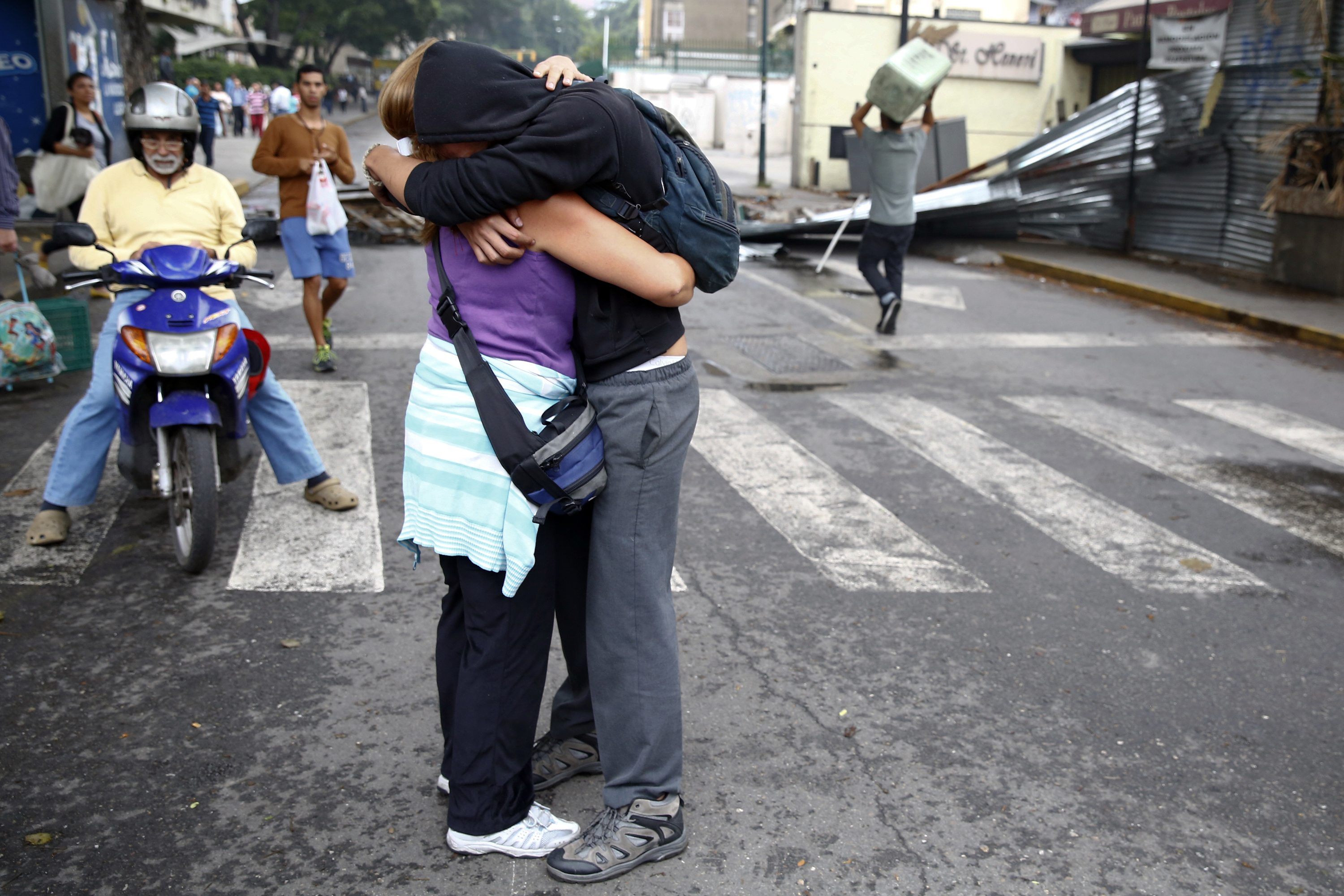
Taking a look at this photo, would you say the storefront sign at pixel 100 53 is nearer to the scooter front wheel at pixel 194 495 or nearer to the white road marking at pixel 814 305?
the white road marking at pixel 814 305

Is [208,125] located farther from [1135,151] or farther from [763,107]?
[1135,151]

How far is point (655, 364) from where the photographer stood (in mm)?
2689

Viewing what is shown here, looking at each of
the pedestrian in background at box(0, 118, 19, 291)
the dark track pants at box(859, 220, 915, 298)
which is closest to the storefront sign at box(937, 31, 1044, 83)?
the dark track pants at box(859, 220, 915, 298)

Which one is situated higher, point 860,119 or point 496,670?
point 860,119

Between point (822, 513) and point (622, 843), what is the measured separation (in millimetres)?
2900

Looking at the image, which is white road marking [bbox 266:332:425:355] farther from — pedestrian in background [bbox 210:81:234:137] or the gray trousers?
pedestrian in background [bbox 210:81:234:137]

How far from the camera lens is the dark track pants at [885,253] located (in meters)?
9.82

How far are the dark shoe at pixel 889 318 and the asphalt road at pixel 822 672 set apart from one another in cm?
264

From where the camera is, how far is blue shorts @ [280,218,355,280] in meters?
7.45

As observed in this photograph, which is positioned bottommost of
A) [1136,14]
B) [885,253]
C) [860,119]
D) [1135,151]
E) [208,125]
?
[885,253]

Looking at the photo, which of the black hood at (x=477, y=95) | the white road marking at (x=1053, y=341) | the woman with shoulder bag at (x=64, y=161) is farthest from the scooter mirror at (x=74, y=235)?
the woman with shoulder bag at (x=64, y=161)

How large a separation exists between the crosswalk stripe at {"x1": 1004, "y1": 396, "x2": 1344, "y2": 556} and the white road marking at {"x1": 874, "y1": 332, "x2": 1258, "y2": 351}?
1.83 metres

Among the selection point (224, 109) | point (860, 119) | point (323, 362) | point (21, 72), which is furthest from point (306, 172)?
point (224, 109)

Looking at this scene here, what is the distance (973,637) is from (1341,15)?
37.2 ft
